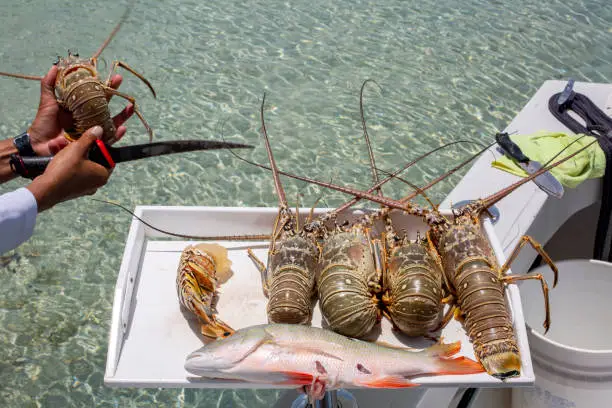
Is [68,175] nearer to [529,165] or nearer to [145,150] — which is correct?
[145,150]

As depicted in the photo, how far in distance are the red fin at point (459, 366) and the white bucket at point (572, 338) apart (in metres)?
0.71

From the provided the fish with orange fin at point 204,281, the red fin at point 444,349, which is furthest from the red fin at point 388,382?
the fish with orange fin at point 204,281

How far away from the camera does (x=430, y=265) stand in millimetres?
1942

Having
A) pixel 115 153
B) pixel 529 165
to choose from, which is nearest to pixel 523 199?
pixel 529 165

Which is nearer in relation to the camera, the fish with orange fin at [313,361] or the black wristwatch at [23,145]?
the fish with orange fin at [313,361]

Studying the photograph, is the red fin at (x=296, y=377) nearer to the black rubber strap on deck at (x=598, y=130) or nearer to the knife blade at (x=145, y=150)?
the knife blade at (x=145, y=150)

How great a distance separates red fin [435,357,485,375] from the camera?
1564 mm

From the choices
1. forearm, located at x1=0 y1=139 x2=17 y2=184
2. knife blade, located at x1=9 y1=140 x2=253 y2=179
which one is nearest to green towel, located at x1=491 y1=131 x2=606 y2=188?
knife blade, located at x1=9 y1=140 x2=253 y2=179

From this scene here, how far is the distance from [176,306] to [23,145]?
1.30 metres

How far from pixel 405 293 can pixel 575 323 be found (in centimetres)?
135

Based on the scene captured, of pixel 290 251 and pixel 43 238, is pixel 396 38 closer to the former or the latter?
pixel 43 238

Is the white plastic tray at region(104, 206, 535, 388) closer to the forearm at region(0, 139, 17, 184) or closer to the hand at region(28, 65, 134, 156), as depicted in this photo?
the forearm at region(0, 139, 17, 184)

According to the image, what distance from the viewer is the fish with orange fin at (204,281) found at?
5.59 ft

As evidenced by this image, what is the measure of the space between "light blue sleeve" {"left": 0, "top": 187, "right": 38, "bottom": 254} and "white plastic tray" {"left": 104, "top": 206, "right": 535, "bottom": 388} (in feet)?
1.11
